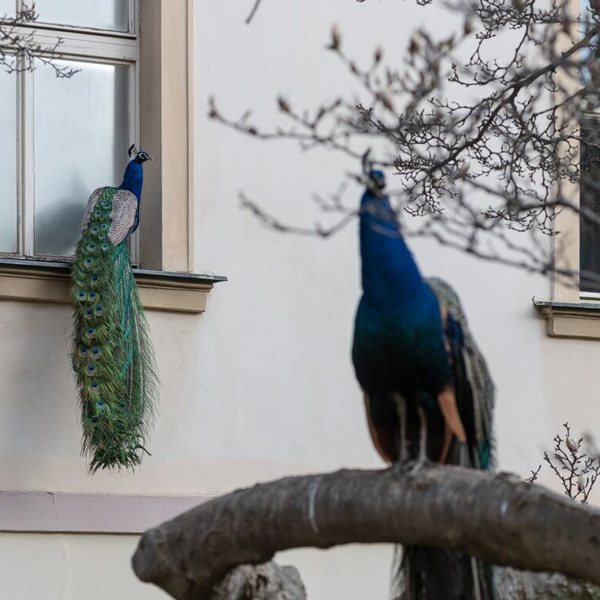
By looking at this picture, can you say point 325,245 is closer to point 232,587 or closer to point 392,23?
point 392,23

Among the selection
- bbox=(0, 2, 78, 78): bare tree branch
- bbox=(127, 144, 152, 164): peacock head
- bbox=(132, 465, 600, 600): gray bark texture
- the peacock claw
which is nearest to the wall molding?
bbox=(127, 144, 152, 164): peacock head

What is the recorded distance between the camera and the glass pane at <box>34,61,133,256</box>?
806cm

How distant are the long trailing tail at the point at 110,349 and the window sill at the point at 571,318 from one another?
197 centimetres

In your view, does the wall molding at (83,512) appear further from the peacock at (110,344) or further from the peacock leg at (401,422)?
the peacock leg at (401,422)

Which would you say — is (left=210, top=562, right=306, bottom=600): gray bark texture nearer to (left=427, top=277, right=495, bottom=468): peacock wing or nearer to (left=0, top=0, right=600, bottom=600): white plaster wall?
(left=427, top=277, right=495, bottom=468): peacock wing

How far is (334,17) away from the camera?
8.48 m

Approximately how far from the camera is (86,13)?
27.2 ft

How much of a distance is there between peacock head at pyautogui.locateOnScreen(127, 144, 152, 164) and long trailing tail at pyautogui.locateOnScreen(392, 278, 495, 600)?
125 inches

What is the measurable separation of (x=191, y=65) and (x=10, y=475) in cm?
201

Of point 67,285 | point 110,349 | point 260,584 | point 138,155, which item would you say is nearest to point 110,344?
point 110,349

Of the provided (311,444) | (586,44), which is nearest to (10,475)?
(311,444)

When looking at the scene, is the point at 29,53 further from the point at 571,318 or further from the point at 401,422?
the point at 401,422

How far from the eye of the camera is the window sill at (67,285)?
7566mm

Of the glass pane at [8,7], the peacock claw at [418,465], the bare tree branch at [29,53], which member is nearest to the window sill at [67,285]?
the bare tree branch at [29,53]
